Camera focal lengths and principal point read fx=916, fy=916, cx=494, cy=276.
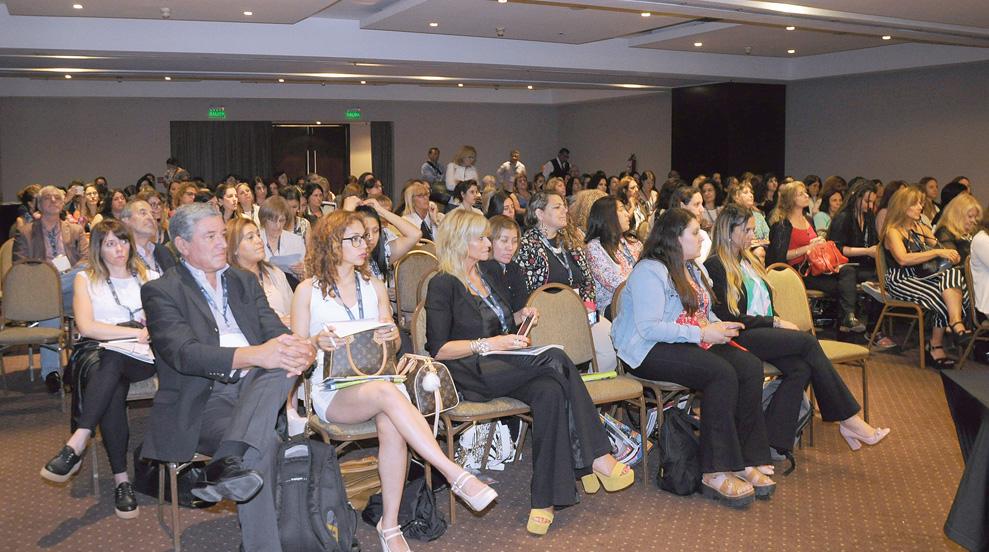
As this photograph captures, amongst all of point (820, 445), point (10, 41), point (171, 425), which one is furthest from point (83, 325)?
point (10, 41)

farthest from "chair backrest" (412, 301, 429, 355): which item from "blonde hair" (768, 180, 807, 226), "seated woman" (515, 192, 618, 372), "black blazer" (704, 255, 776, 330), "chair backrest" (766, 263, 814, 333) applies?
"blonde hair" (768, 180, 807, 226)

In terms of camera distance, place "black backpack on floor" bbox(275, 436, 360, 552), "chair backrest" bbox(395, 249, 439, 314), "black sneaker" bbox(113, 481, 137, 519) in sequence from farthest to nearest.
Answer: "chair backrest" bbox(395, 249, 439, 314) < "black sneaker" bbox(113, 481, 137, 519) < "black backpack on floor" bbox(275, 436, 360, 552)

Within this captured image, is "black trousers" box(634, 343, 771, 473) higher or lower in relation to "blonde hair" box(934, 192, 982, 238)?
lower

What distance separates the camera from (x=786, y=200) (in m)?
7.74

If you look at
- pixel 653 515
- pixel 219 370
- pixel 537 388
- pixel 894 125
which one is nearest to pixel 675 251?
pixel 537 388

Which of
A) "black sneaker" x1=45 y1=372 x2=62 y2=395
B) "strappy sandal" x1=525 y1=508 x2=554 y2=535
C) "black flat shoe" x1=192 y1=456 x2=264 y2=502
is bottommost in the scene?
"strappy sandal" x1=525 y1=508 x2=554 y2=535

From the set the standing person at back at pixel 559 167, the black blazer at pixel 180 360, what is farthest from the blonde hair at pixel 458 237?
the standing person at back at pixel 559 167

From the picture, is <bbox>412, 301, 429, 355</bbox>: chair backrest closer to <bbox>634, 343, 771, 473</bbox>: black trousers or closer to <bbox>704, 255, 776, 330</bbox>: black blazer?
<bbox>634, 343, 771, 473</bbox>: black trousers

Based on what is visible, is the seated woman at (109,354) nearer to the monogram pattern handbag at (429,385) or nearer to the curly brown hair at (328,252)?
the curly brown hair at (328,252)

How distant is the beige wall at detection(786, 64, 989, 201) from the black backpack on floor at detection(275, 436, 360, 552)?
1228cm

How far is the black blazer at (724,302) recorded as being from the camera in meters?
4.84

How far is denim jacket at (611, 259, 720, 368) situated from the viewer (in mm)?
4418

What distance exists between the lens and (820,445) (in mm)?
5062

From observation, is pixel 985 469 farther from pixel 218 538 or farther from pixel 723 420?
pixel 218 538
